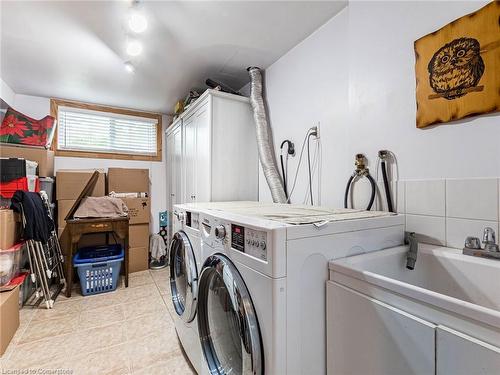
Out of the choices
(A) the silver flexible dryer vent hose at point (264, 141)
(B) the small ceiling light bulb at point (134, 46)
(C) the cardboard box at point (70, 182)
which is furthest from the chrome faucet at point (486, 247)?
(C) the cardboard box at point (70, 182)

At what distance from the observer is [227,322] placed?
1164 millimetres

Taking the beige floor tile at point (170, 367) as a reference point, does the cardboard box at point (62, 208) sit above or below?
above

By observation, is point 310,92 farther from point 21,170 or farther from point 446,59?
point 21,170

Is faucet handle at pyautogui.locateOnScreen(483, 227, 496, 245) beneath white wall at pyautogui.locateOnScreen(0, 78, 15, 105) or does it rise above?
beneath

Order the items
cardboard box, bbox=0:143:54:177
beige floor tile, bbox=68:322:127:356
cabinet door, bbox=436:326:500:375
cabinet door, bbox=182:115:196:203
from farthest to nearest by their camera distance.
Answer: cabinet door, bbox=182:115:196:203 < cardboard box, bbox=0:143:54:177 < beige floor tile, bbox=68:322:127:356 < cabinet door, bbox=436:326:500:375

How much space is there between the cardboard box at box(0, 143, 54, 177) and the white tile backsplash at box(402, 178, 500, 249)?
335 centimetres

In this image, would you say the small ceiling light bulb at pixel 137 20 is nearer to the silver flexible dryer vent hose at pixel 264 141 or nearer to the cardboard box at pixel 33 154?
the silver flexible dryer vent hose at pixel 264 141

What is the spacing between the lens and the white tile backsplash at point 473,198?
3.32 ft

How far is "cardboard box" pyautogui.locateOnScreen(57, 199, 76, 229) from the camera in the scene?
2.81 metres

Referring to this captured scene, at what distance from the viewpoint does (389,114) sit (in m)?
1.39

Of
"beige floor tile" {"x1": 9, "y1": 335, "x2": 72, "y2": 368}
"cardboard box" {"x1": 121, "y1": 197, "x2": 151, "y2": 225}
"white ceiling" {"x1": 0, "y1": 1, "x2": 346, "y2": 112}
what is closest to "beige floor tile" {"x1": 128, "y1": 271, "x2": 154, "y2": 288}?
"cardboard box" {"x1": 121, "y1": 197, "x2": 151, "y2": 225}

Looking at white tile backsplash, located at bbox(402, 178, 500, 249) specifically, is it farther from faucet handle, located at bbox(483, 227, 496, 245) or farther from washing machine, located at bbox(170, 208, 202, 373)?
washing machine, located at bbox(170, 208, 202, 373)

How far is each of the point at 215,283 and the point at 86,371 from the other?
1063 millimetres

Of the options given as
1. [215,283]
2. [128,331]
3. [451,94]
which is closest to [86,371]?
[128,331]
